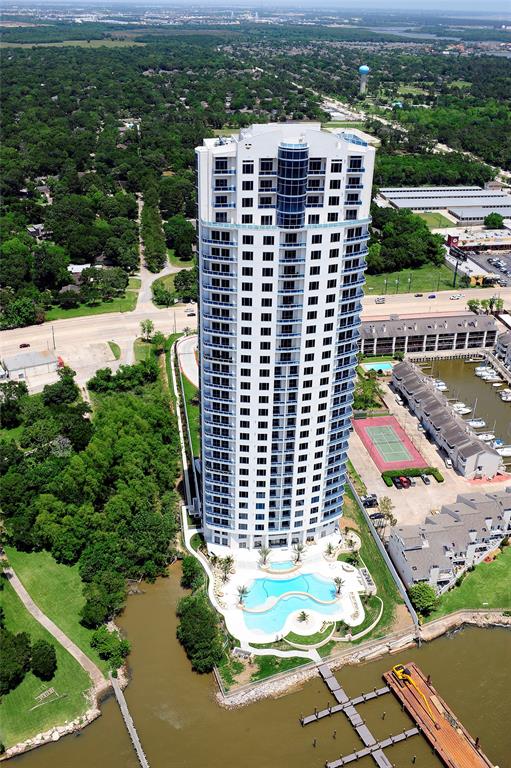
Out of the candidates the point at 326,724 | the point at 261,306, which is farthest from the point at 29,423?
the point at 326,724

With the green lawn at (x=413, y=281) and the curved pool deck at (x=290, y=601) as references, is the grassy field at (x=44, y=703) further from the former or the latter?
the green lawn at (x=413, y=281)

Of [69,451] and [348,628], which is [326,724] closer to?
[348,628]

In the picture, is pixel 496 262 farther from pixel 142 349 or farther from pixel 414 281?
pixel 142 349

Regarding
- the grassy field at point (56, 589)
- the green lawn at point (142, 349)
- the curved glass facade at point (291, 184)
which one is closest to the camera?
the curved glass facade at point (291, 184)

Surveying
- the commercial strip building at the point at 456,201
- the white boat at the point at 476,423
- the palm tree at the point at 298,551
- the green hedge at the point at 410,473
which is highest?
the commercial strip building at the point at 456,201

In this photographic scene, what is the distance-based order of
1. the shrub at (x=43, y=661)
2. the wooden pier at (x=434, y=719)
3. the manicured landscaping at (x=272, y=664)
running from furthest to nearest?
the manicured landscaping at (x=272, y=664) < the shrub at (x=43, y=661) < the wooden pier at (x=434, y=719)

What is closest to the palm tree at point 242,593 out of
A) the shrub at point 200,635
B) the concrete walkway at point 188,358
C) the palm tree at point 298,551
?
the shrub at point 200,635

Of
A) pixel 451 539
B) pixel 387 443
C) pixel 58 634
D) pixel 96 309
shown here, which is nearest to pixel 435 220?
pixel 96 309
